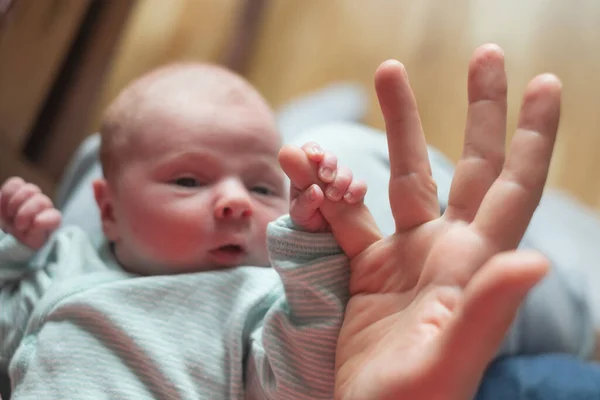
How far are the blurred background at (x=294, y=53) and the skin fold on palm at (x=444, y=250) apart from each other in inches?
29.6

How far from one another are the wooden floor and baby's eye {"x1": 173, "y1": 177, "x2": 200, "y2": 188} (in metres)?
0.72

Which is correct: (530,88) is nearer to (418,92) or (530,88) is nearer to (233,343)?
(233,343)

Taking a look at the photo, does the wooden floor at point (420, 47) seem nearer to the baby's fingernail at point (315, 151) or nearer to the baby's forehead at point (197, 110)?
the baby's forehead at point (197, 110)

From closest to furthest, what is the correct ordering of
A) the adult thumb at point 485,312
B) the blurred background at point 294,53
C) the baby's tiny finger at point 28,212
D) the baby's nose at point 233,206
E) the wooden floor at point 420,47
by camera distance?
the adult thumb at point 485,312, the baby's nose at point 233,206, the baby's tiny finger at point 28,212, the blurred background at point 294,53, the wooden floor at point 420,47

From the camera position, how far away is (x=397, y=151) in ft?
1.93

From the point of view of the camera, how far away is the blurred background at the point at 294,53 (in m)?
1.19

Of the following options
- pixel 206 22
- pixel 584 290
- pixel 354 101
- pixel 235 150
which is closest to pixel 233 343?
pixel 235 150

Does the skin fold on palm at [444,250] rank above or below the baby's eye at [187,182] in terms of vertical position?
above

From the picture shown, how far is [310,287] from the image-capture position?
62 cm

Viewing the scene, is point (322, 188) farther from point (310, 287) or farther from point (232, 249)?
point (232, 249)

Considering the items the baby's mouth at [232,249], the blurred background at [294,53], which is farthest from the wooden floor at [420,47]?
the baby's mouth at [232,249]

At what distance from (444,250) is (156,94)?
0.49 metres

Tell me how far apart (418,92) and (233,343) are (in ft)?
3.14

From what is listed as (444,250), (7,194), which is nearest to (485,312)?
(444,250)
